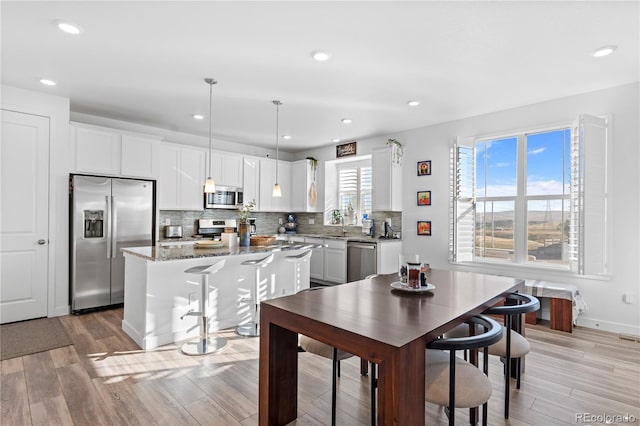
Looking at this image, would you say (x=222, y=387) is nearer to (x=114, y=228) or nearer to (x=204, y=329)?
(x=204, y=329)

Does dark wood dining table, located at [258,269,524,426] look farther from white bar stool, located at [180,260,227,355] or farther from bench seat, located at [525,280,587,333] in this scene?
bench seat, located at [525,280,587,333]

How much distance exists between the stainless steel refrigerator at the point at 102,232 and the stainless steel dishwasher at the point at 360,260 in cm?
300

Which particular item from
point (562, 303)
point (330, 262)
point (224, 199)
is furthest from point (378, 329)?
point (224, 199)

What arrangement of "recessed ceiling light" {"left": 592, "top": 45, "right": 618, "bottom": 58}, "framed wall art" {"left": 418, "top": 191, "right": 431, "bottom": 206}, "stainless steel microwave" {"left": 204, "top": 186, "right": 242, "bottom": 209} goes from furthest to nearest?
"stainless steel microwave" {"left": 204, "top": 186, "right": 242, "bottom": 209} → "framed wall art" {"left": 418, "top": 191, "right": 431, "bottom": 206} → "recessed ceiling light" {"left": 592, "top": 45, "right": 618, "bottom": 58}

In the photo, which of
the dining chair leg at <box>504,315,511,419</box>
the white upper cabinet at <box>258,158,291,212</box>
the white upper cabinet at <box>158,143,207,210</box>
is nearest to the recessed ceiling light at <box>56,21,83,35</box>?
the white upper cabinet at <box>158,143,207,210</box>

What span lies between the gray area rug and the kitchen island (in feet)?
1.93

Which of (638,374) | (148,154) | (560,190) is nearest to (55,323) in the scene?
(148,154)

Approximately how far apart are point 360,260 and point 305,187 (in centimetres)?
201

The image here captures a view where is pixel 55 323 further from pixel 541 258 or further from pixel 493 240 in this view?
pixel 541 258

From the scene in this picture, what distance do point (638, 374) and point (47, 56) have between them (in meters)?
5.56

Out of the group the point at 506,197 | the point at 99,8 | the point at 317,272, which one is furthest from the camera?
the point at 317,272

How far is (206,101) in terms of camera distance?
4.13 metres

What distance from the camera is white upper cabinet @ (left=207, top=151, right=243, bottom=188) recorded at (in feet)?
18.8

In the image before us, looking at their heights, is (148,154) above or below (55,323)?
above
